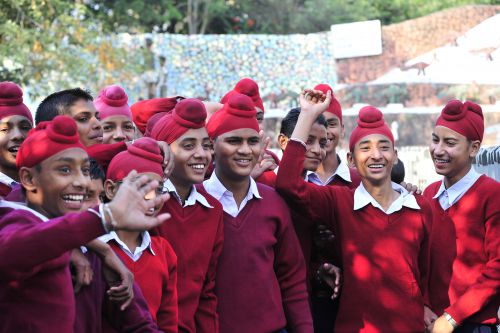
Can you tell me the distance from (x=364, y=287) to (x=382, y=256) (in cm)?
20

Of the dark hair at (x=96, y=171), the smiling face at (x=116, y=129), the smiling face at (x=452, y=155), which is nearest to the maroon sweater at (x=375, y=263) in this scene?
the smiling face at (x=452, y=155)

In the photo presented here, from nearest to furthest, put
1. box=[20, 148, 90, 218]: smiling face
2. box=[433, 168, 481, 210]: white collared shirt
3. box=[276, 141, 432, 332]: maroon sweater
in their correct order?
box=[20, 148, 90, 218]: smiling face < box=[276, 141, 432, 332]: maroon sweater < box=[433, 168, 481, 210]: white collared shirt

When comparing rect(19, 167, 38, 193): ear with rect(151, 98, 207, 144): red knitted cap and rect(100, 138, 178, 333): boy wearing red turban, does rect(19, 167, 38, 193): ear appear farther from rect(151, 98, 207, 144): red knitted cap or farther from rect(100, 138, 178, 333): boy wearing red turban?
rect(151, 98, 207, 144): red knitted cap

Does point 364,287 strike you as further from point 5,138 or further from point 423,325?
point 5,138

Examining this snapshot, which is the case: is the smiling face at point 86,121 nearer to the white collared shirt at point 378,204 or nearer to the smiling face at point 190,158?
the smiling face at point 190,158

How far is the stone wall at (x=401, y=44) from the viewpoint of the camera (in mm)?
26703

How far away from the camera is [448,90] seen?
25750 mm

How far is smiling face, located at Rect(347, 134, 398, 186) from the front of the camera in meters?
5.74

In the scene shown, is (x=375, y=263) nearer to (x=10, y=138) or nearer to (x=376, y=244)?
(x=376, y=244)

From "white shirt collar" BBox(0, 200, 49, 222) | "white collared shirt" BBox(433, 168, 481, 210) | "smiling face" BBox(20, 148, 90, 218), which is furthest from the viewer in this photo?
"white collared shirt" BBox(433, 168, 481, 210)

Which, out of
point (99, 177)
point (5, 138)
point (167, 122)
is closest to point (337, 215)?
point (167, 122)

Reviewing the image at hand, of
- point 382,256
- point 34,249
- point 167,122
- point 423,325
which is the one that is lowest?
point 423,325

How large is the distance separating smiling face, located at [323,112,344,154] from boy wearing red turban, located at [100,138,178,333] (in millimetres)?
1967

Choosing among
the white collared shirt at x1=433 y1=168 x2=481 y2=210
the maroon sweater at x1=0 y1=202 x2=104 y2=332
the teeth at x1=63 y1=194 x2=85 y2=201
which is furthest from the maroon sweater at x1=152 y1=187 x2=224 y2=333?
the white collared shirt at x1=433 y1=168 x2=481 y2=210
